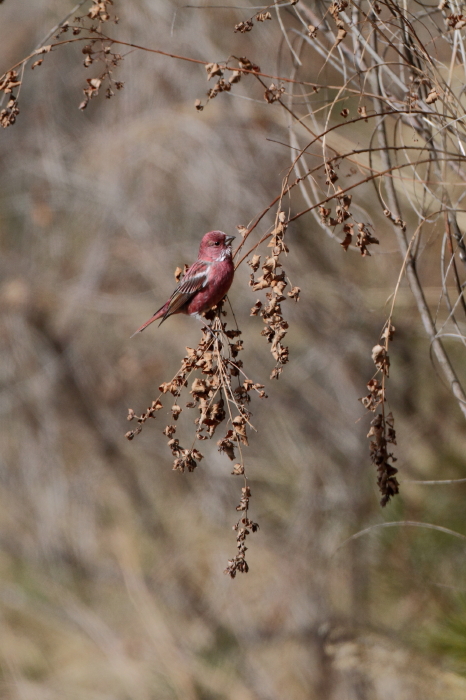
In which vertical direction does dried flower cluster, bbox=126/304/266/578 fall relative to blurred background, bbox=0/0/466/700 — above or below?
below

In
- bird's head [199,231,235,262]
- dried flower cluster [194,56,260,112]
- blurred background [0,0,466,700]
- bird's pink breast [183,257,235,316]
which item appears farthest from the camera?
blurred background [0,0,466,700]

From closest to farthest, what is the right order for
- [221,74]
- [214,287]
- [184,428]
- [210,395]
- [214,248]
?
[221,74] < [210,395] < [214,287] < [214,248] < [184,428]

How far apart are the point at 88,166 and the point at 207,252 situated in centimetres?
350

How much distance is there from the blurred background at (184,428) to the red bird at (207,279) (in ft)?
6.63

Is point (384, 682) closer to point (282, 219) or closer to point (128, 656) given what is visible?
point (128, 656)

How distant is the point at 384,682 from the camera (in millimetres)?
4691

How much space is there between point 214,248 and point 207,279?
0.68 feet

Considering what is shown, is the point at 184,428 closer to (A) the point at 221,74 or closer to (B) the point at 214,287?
(B) the point at 214,287

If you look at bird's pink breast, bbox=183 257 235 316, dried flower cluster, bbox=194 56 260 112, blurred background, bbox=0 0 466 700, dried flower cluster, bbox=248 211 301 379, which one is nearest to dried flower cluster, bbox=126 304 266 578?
dried flower cluster, bbox=248 211 301 379

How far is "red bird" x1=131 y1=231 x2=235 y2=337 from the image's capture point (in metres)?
2.07

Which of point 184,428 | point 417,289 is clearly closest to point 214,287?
point 417,289

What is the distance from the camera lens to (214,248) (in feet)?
7.42

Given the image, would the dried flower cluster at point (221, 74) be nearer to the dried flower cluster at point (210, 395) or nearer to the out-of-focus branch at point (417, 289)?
the out-of-focus branch at point (417, 289)

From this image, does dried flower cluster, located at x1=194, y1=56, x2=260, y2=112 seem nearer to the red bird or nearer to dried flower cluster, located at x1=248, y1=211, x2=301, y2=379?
dried flower cluster, located at x1=248, y1=211, x2=301, y2=379
